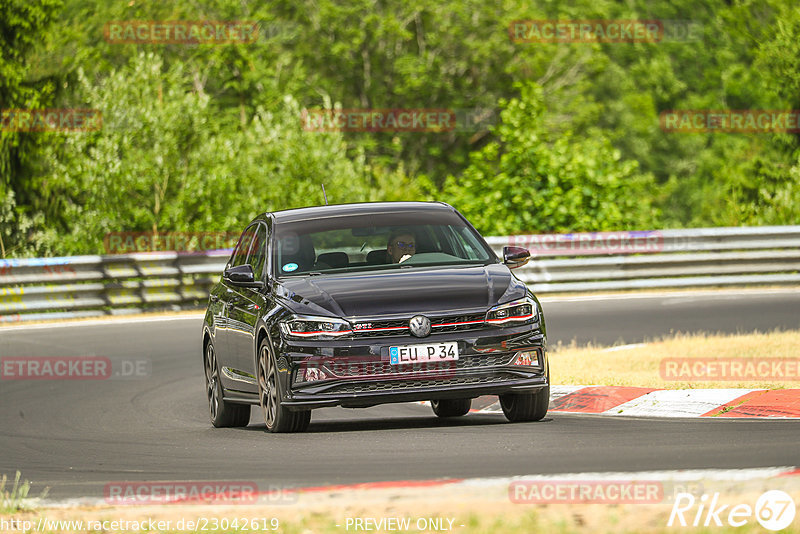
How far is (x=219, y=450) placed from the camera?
9383 millimetres

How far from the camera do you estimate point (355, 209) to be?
1109cm

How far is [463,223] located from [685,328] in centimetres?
747

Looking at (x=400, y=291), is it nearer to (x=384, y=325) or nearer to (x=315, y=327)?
(x=384, y=325)

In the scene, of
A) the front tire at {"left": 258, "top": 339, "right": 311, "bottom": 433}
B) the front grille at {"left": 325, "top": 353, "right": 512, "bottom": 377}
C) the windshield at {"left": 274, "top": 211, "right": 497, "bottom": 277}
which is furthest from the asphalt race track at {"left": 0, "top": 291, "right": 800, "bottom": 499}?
the windshield at {"left": 274, "top": 211, "right": 497, "bottom": 277}

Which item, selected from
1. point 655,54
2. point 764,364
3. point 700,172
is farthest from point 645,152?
point 764,364

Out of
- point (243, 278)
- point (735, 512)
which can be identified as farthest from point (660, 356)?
point (735, 512)

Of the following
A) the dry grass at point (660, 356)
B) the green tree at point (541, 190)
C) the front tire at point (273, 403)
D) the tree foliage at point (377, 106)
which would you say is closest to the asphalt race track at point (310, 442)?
the front tire at point (273, 403)

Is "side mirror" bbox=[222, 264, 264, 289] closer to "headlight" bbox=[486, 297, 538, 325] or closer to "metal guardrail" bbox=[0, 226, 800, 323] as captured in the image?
"headlight" bbox=[486, 297, 538, 325]

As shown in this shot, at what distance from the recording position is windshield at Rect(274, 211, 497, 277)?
1039cm

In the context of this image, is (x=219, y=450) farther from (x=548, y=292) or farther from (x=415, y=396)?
(x=548, y=292)

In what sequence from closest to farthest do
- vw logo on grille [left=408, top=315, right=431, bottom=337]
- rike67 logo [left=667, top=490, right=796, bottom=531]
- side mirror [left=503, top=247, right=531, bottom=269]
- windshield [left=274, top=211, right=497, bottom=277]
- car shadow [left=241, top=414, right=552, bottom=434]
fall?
rike67 logo [left=667, top=490, right=796, bottom=531]
vw logo on grille [left=408, top=315, right=431, bottom=337]
car shadow [left=241, top=414, right=552, bottom=434]
windshield [left=274, top=211, right=497, bottom=277]
side mirror [left=503, top=247, right=531, bottom=269]

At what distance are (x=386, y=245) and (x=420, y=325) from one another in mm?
1624

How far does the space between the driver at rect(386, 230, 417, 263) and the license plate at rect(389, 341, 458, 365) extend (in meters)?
1.37

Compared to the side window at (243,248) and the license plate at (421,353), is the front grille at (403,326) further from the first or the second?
the side window at (243,248)
